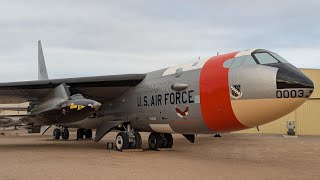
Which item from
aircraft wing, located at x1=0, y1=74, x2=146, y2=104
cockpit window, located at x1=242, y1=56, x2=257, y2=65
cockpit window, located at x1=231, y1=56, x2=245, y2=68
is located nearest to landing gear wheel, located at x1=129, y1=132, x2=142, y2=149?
aircraft wing, located at x1=0, y1=74, x2=146, y2=104

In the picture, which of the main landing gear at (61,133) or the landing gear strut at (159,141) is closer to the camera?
the landing gear strut at (159,141)

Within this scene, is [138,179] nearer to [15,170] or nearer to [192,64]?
[15,170]

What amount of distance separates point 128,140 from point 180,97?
3356 mm

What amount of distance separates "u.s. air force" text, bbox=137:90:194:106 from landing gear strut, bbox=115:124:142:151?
4.43 feet

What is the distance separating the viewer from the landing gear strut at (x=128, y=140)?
1583 centimetres

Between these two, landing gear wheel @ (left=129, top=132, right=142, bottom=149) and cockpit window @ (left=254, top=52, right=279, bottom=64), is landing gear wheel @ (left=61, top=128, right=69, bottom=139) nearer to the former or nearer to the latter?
landing gear wheel @ (left=129, top=132, right=142, bottom=149)

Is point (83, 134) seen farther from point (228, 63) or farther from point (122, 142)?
point (228, 63)

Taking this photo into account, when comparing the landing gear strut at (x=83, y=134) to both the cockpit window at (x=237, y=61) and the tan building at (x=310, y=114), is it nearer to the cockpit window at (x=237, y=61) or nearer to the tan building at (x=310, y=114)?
the cockpit window at (x=237, y=61)

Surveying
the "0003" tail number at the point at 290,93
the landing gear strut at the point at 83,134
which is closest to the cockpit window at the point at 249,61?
the "0003" tail number at the point at 290,93

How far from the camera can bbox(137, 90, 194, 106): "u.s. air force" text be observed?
13.6 meters


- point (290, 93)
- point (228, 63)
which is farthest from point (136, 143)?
point (290, 93)

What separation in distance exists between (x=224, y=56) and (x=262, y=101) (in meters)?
2.51

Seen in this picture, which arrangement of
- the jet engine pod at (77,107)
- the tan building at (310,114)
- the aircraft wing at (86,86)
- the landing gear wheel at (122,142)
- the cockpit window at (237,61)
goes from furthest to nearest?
the tan building at (310,114) → the aircraft wing at (86,86) → the landing gear wheel at (122,142) → the jet engine pod at (77,107) → the cockpit window at (237,61)

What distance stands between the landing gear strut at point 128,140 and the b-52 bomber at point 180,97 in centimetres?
4
